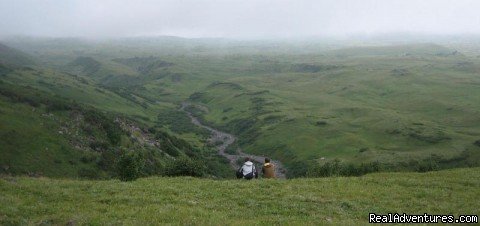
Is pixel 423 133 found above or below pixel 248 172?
below

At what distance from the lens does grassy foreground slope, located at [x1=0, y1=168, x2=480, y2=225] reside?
76.3ft

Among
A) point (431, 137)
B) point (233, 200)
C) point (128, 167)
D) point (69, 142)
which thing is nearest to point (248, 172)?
point (233, 200)

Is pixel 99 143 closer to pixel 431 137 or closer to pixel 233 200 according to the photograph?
pixel 233 200

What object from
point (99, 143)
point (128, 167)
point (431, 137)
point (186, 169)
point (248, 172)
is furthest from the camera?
point (431, 137)

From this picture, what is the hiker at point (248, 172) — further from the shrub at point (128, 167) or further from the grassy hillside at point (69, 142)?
the grassy hillside at point (69, 142)

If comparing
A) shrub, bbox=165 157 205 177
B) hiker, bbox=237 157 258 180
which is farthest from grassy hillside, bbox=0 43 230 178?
hiker, bbox=237 157 258 180

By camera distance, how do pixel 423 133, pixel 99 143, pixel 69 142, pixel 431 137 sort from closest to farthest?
pixel 69 142 → pixel 99 143 → pixel 431 137 → pixel 423 133

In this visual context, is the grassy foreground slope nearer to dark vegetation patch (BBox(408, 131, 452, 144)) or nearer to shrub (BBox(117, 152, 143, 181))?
shrub (BBox(117, 152, 143, 181))

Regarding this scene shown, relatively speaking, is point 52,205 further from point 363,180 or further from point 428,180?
point 428,180

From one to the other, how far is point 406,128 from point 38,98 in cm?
14639

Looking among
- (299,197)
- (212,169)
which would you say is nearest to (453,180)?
(299,197)

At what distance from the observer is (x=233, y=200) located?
2817cm

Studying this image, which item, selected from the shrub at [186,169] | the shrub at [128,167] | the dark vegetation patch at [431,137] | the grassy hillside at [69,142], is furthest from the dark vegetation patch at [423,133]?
the shrub at [128,167]

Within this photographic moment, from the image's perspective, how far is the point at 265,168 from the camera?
39.1 metres
